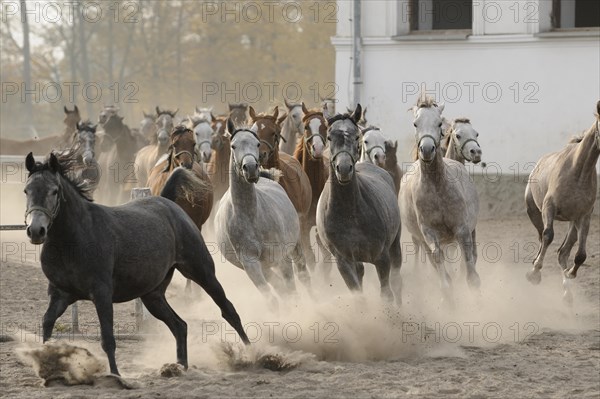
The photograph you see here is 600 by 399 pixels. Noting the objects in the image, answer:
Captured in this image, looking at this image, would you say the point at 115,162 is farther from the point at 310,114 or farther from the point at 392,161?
the point at 310,114

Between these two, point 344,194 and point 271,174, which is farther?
point 271,174

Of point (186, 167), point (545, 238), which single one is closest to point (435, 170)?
point (545, 238)

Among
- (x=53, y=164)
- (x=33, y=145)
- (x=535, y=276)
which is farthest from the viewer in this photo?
(x=33, y=145)

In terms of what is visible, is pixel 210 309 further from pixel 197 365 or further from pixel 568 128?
pixel 568 128

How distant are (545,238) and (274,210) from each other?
3.39 meters

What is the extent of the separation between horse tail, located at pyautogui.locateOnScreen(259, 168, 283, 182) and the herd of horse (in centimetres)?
2

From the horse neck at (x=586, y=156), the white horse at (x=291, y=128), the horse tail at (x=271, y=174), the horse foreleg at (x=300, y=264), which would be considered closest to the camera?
the horse tail at (x=271, y=174)

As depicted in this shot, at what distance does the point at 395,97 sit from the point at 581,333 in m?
10.8

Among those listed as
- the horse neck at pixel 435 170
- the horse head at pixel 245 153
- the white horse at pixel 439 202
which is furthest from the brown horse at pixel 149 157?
the horse head at pixel 245 153

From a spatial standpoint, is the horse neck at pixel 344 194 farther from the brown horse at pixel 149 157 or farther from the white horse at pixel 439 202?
the brown horse at pixel 149 157

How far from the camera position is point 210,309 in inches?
457

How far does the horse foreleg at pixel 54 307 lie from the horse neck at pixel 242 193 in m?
2.66

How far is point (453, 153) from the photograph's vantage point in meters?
12.7

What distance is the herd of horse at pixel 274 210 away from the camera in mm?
7309
